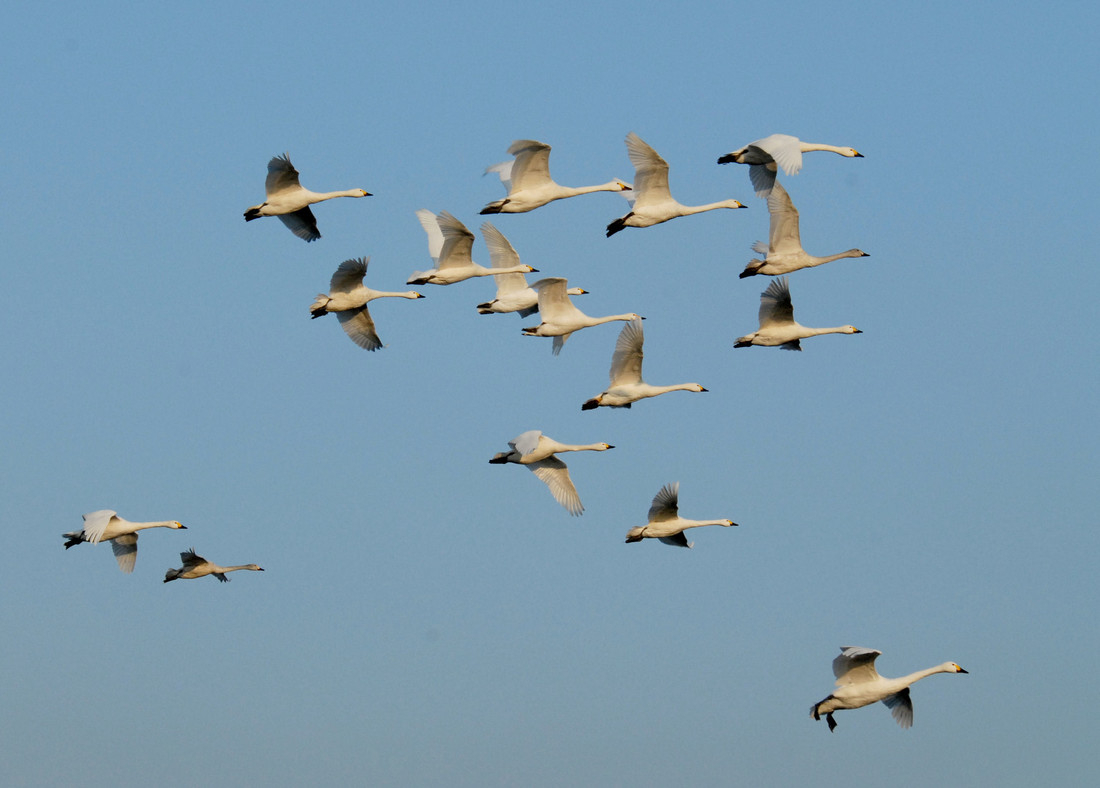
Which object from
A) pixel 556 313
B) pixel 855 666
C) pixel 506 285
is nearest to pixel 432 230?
pixel 506 285

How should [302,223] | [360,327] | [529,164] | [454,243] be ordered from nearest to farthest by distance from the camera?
1. [529,164]
2. [302,223]
3. [454,243]
4. [360,327]

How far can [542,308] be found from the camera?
56.9 metres

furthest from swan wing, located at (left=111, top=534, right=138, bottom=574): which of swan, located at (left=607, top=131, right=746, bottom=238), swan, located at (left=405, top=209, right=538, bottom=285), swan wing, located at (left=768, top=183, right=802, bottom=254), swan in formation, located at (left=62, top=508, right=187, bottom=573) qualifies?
swan wing, located at (left=768, top=183, right=802, bottom=254)

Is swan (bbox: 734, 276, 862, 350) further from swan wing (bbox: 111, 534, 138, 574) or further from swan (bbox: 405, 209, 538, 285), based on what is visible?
swan wing (bbox: 111, 534, 138, 574)

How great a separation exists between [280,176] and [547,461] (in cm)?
1117

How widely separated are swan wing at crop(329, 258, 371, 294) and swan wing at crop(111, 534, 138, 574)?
9.71 metres

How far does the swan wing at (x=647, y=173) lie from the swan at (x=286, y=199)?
350 inches

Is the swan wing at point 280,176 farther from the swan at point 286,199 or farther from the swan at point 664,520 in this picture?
the swan at point 664,520

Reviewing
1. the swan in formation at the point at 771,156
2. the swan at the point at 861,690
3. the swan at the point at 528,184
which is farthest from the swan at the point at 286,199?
the swan at the point at 861,690

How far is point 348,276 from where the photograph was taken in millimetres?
56656

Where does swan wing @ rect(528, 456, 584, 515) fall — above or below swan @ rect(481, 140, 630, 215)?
below

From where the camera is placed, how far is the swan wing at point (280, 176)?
176 feet

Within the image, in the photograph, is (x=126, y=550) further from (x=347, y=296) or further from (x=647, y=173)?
(x=647, y=173)

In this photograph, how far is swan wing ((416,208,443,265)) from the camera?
198 feet
